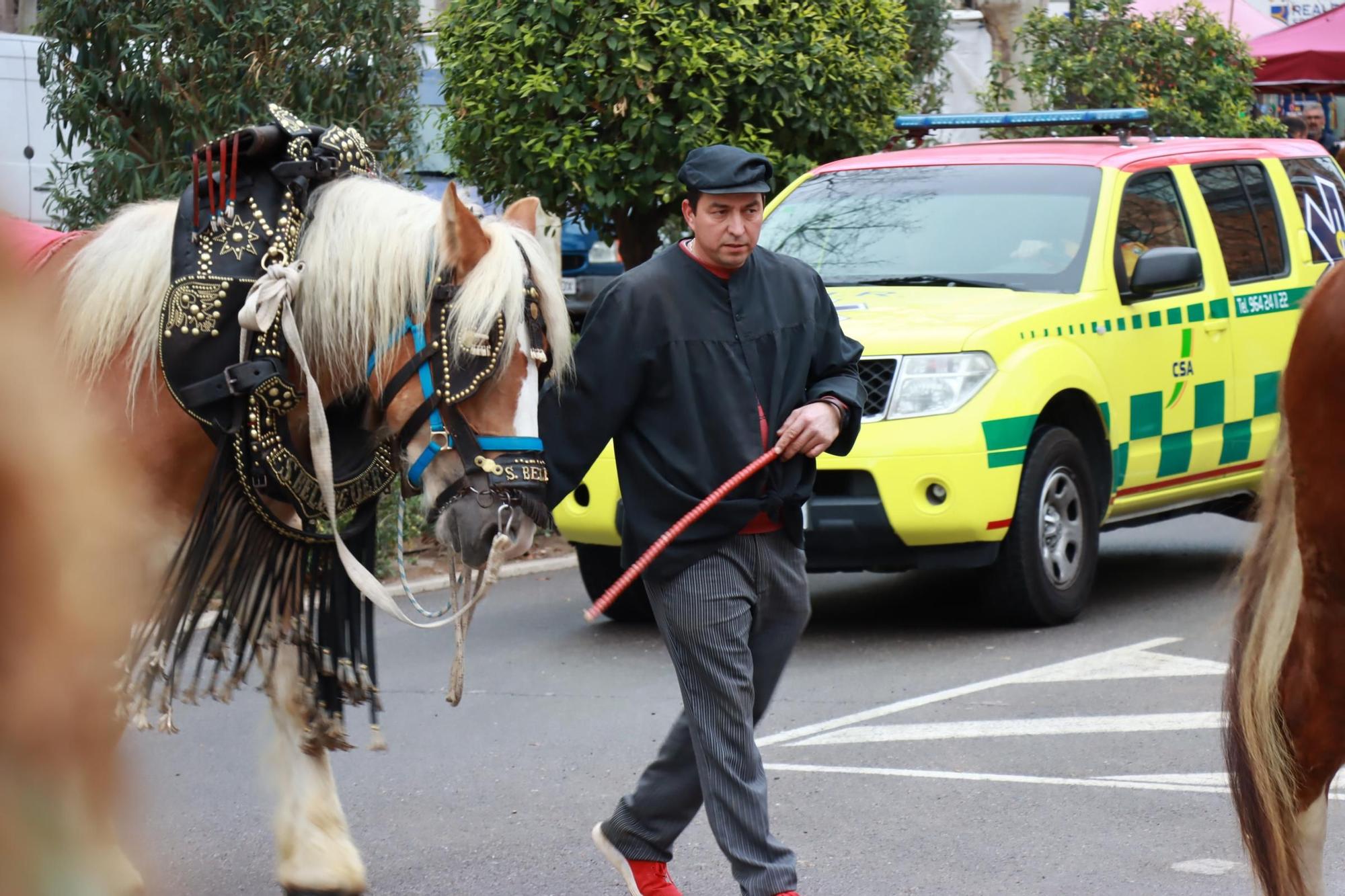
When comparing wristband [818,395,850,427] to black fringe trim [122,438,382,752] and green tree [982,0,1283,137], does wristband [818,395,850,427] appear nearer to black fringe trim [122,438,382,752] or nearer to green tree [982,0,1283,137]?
black fringe trim [122,438,382,752]

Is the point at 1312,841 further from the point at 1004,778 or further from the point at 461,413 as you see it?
the point at 461,413

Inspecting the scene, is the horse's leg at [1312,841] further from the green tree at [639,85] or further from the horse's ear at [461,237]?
the green tree at [639,85]

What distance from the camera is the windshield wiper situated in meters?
7.80

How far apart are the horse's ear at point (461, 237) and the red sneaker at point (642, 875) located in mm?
1580

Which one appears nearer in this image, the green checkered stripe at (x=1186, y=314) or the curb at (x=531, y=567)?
the green checkered stripe at (x=1186, y=314)

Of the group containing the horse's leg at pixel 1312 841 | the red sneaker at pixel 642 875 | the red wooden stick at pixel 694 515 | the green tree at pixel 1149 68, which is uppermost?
the green tree at pixel 1149 68

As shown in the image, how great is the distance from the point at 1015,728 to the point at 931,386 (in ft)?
5.25

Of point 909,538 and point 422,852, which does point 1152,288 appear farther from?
point 422,852

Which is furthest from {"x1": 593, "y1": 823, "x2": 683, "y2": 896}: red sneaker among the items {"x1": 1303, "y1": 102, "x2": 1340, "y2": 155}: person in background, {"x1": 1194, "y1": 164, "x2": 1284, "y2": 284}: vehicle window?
{"x1": 1303, "y1": 102, "x2": 1340, "y2": 155}: person in background

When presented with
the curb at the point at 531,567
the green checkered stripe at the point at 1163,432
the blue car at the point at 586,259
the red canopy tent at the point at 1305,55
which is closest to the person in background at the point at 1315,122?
the red canopy tent at the point at 1305,55

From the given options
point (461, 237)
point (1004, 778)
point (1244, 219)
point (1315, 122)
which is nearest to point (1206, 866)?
point (1004, 778)

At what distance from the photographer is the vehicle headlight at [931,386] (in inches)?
277

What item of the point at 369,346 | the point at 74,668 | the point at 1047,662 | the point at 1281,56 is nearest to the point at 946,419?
the point at 1047,662

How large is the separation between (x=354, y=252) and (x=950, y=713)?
10.8ft
